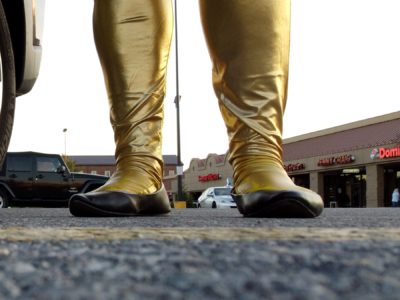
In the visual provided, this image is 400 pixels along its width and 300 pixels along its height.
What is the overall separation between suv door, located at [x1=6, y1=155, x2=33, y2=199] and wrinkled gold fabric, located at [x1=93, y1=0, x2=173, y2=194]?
38.2ft

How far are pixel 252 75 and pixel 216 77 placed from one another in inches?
7.4

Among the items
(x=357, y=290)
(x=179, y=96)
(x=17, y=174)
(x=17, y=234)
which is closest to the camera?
(x=357, y=290)

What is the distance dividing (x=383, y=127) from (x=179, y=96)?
11601 mm

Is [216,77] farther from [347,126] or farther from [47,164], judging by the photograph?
[347,126]

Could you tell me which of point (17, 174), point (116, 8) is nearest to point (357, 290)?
point (116, 8)

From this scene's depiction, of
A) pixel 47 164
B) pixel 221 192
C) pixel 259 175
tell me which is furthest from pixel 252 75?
pixel 221 192

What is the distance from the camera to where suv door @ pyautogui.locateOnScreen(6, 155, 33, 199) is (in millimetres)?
13711

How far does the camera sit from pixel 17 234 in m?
1.22

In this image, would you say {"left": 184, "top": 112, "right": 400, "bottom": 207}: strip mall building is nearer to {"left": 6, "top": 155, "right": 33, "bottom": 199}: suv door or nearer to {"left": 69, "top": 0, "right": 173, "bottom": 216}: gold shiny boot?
{"left": 6, "top": 155, "right": 33, "bottom": 199}: suv door

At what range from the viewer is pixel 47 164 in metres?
14.1

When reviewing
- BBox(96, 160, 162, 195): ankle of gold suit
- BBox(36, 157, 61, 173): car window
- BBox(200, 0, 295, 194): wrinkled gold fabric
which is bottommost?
BBox(96, 160, 162, 195): ankle of gold suit

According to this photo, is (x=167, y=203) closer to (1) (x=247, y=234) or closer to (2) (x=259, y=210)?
(2) (x=259, y=210)

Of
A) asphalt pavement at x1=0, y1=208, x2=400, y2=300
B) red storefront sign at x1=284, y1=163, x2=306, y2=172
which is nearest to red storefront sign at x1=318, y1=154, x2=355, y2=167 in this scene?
red storefront sign at x1=284, y1=163, x2=306, y2=172

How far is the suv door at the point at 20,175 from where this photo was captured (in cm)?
1371
